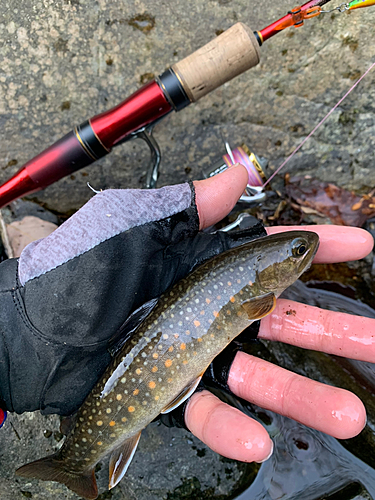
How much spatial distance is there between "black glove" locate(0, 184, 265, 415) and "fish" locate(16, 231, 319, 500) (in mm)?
159

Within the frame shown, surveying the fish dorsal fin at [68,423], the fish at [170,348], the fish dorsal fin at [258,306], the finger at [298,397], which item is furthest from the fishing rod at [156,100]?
the finger at [298,397]

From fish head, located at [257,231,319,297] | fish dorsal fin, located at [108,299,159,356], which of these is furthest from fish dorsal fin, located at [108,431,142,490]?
fish head, located at [257,231,319,297]

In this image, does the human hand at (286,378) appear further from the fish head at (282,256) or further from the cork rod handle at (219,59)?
the cork rod handle at (219,59)

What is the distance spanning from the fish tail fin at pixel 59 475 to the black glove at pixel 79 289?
0.27 metres

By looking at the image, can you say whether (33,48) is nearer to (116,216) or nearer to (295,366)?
(116,216)

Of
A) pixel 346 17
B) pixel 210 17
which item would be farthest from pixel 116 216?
pixel 346 17

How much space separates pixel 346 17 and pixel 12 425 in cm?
346

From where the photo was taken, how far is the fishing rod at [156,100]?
6.59 feet

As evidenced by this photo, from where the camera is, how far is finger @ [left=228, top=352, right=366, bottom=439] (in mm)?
1795

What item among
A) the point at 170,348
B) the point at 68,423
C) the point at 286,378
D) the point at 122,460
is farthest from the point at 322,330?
the point at 68,423

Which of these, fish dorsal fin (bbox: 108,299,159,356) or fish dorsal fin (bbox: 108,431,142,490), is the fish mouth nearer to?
fish dorsal fin (bbox: 108,299,159,356)

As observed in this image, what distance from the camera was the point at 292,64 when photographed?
2549 mm

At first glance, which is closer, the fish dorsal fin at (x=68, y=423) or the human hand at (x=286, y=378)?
the human hand at (x=286, y=378)

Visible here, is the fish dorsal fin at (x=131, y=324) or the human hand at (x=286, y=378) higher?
the fish dorsal fin at (x=131, y=324)
